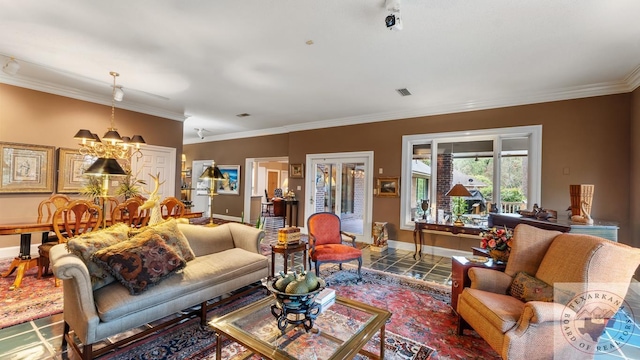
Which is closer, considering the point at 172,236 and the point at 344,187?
the point at 172,236

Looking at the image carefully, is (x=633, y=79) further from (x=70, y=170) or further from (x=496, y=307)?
(x=70, y=170)

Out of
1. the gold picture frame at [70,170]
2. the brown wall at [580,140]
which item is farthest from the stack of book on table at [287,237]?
the gold picture frame at [70,170]

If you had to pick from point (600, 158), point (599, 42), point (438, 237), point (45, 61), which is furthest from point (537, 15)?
point (45, 61)

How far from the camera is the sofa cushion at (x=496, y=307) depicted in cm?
179

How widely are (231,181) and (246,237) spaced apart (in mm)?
5868

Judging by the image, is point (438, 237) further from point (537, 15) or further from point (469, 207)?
point (537, 15)

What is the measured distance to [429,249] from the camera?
17.4 ft

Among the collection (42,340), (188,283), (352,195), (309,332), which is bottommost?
(42,340)

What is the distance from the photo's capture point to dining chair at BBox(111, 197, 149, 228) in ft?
12.3

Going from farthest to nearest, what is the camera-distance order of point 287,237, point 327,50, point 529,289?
point 287,237 → point 327,50 → point 529,289

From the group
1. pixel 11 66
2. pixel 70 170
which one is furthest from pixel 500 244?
pixel 70 170

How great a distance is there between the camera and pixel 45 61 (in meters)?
3.70

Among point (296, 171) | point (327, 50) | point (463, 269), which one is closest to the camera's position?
point (463, 269)

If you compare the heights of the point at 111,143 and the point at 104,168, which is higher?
the point at 111,143
